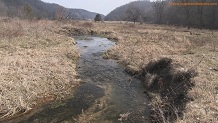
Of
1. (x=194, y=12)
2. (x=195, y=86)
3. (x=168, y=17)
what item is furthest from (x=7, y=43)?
(x=168, y=17)

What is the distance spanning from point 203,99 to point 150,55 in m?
11.1

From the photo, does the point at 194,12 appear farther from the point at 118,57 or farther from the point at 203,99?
the point at 203,99

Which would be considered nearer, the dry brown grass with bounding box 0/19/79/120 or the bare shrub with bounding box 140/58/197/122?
the bare shrub with bounding box 140/58/197/122

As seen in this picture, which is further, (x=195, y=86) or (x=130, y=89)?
(x=130, y=89)

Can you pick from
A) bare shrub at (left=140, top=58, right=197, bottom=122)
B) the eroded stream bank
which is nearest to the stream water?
the eroded stream bank

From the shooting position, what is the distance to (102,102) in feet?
41.4

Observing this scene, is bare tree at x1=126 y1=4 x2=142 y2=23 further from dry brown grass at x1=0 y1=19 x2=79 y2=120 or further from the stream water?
dry brown grass at x1=0 y1=19 x2=79 y2=120

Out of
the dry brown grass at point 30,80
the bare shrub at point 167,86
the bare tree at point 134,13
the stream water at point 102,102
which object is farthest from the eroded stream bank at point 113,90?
the bare tree at point 134,13

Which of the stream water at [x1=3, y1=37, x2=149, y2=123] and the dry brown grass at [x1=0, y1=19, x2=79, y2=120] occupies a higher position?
the dry brown grass at [x1=0, y1=19, x2=79, y2=120]

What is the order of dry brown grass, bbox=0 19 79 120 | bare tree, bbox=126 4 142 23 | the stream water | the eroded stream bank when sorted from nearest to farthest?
the stream water < the eroded stream bank < dry brown grass, bbox=0 19 79 120 < bare tree, bbox=126 4 142 23

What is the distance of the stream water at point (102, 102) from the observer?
1074cm

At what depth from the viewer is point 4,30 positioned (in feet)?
89.4

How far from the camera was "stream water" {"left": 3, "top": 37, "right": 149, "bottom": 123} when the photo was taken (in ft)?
35.2

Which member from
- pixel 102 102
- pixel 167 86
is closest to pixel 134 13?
pixel 167 86
